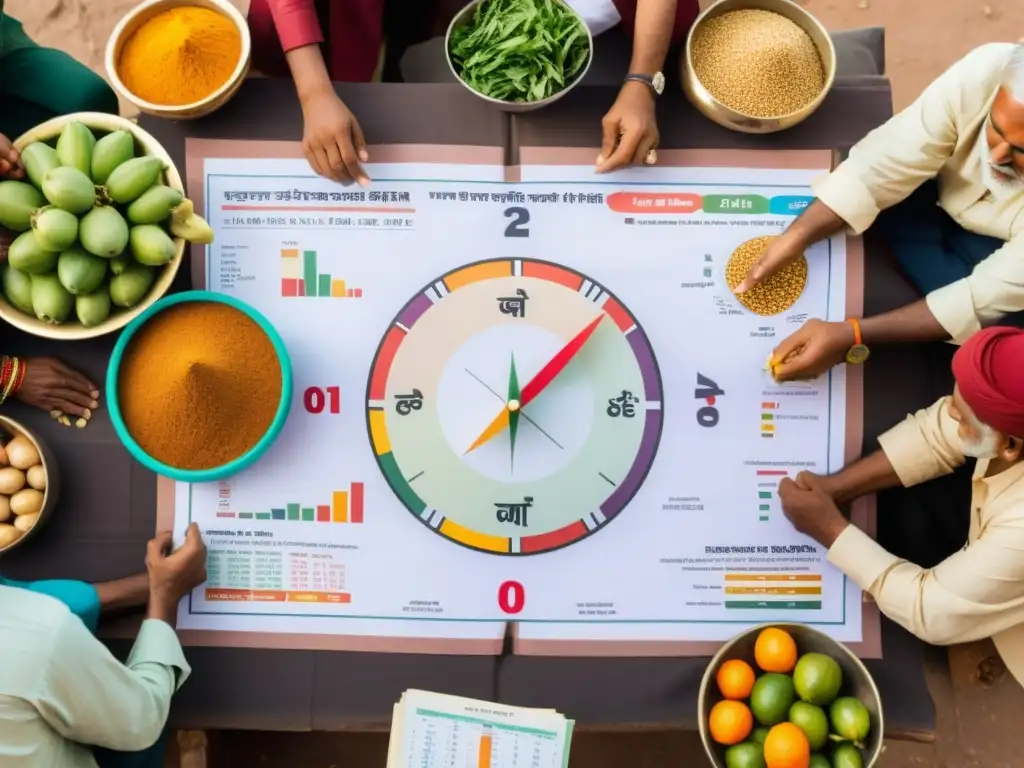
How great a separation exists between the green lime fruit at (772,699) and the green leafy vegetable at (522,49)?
861 millimetres

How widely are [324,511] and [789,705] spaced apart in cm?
69

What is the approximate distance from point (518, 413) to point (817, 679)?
0.53m

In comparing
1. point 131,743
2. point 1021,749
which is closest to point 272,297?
point 131,743

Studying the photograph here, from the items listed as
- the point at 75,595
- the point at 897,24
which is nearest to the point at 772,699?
the point at 75,595

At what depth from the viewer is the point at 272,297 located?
3.93 feet

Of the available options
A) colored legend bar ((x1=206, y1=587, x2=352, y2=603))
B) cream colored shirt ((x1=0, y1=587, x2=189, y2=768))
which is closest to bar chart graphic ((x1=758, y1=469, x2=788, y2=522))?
colored legend bar ((x1=206, y1=587, x2=352, y2=603))

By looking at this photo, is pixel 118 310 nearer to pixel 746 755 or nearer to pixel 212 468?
pixel 212 468

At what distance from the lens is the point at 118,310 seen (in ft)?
3.67

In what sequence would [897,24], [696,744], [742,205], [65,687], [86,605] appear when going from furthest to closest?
1. [897,24]
2. [696,744]
3. [742,205]
4. [86,605]
5. [65,687]

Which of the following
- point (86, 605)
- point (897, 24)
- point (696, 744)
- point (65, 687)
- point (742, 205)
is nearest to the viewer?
point (65, 687)

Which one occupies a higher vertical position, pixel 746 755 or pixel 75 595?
pixel 75 595

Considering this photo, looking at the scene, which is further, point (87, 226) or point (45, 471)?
point (45, 471)

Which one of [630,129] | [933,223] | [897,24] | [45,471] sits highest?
[897,24]

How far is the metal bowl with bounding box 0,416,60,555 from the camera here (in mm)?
1133
